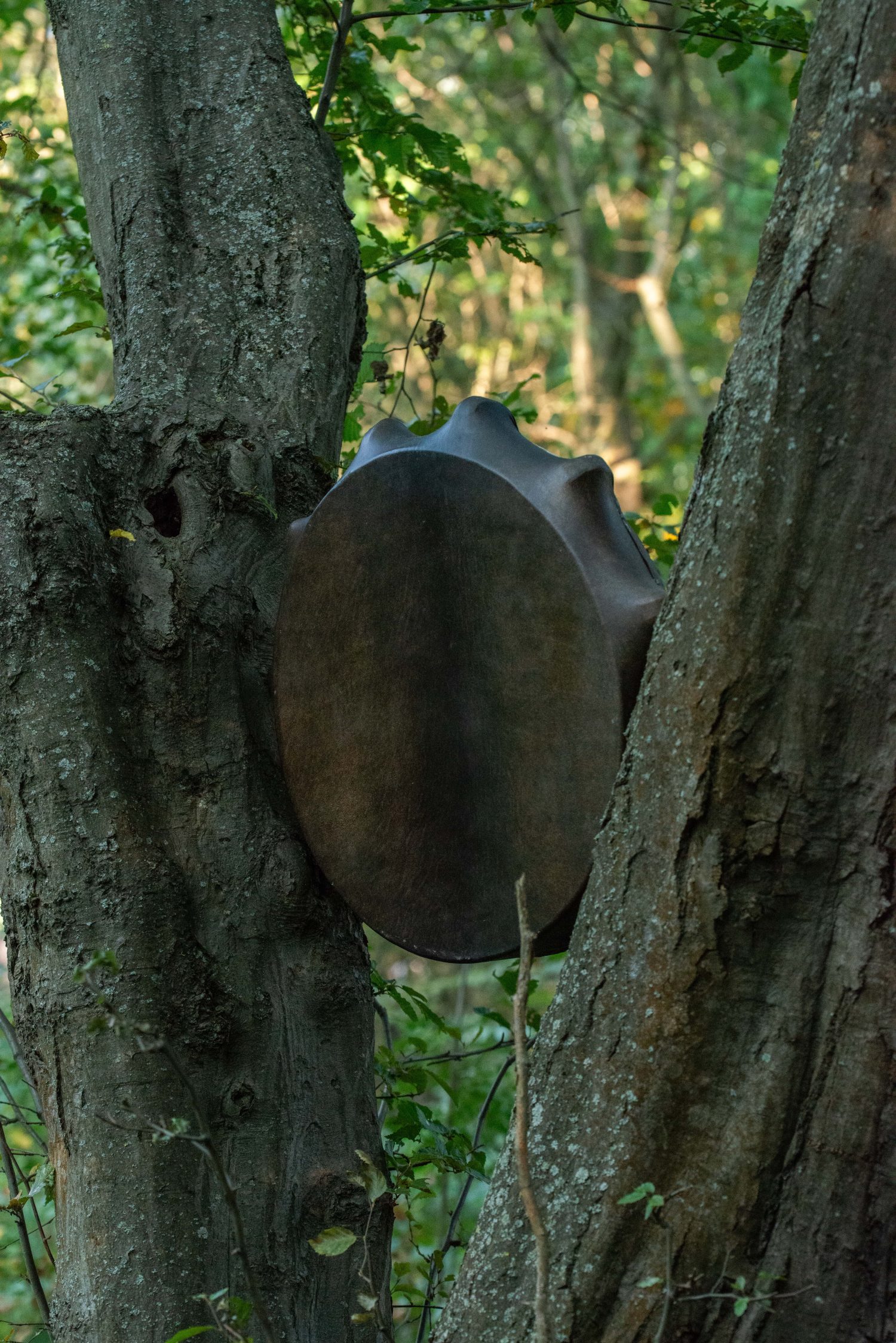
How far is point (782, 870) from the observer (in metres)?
1.10

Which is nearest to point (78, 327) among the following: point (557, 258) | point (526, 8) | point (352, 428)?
point (352, 428)

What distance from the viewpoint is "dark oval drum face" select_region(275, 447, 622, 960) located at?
1.48 meters

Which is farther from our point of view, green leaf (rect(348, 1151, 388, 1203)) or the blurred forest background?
the blurred forest background

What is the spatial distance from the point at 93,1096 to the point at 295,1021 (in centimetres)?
27

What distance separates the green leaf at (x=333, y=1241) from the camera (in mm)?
1365

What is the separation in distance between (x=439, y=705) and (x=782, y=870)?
63 cm

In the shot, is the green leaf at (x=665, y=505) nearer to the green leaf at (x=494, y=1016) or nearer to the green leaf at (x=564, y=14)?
the green leaf at (x=564, y=14)

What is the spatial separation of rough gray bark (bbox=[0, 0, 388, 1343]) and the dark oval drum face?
8 cm

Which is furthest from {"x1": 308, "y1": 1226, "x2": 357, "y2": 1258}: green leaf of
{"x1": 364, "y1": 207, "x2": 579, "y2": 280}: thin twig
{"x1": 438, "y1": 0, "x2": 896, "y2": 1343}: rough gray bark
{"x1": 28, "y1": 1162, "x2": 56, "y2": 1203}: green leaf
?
{"x1": 364, "y1": 207, "x2": 579, "y2": 280}: thin twig

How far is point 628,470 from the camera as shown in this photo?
790 centimetres

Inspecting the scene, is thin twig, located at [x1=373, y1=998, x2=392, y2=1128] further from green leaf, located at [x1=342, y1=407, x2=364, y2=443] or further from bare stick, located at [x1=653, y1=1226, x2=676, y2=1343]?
green leaf, located at [x1=342, y1=407, x2=364, y2=443]

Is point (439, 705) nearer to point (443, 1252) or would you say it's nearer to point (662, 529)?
point (443, 1252)

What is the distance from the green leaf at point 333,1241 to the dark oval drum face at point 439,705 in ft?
1.26

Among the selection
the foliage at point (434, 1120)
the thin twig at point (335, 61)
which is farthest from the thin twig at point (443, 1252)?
the thin twig at point (335, 61)
